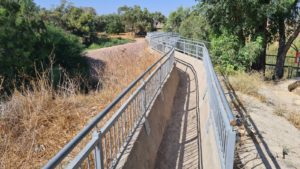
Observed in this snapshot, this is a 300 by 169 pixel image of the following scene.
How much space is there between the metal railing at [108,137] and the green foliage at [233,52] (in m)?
10.00

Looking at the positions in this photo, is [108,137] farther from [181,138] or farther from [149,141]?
[181,138]

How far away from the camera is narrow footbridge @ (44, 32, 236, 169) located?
3393mm

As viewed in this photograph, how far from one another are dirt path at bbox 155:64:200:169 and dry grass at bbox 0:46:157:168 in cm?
191

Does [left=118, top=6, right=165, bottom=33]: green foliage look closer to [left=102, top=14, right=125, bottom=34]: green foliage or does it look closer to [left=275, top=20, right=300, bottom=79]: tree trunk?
[left=102, top=14, right=125, bottom=34]: green foliage

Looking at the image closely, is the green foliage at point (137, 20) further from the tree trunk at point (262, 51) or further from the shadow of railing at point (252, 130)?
the shadow of railing at point (252, 130)

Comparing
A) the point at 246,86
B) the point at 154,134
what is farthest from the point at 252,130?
the point at 246,86

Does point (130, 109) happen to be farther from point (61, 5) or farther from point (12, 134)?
point (61, 5)

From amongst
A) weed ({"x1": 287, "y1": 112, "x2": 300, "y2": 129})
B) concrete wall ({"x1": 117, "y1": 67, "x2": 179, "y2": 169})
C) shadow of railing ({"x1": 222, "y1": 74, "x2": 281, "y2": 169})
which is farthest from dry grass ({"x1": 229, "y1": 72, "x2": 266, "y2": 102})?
concrete wall ({"x1": 117, "y1": 67, "x2": 179, "y2": 169})

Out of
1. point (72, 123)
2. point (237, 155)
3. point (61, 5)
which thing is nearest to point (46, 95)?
point (72, 123)

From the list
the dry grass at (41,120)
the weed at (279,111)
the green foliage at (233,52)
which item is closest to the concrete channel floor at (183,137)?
the dry grass at (41,120)

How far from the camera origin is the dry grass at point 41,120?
493cm

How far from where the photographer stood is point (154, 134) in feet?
21.0

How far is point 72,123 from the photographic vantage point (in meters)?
6.51

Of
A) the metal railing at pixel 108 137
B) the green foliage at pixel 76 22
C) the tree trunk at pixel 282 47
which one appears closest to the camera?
the metal railing at pixel 108 137
